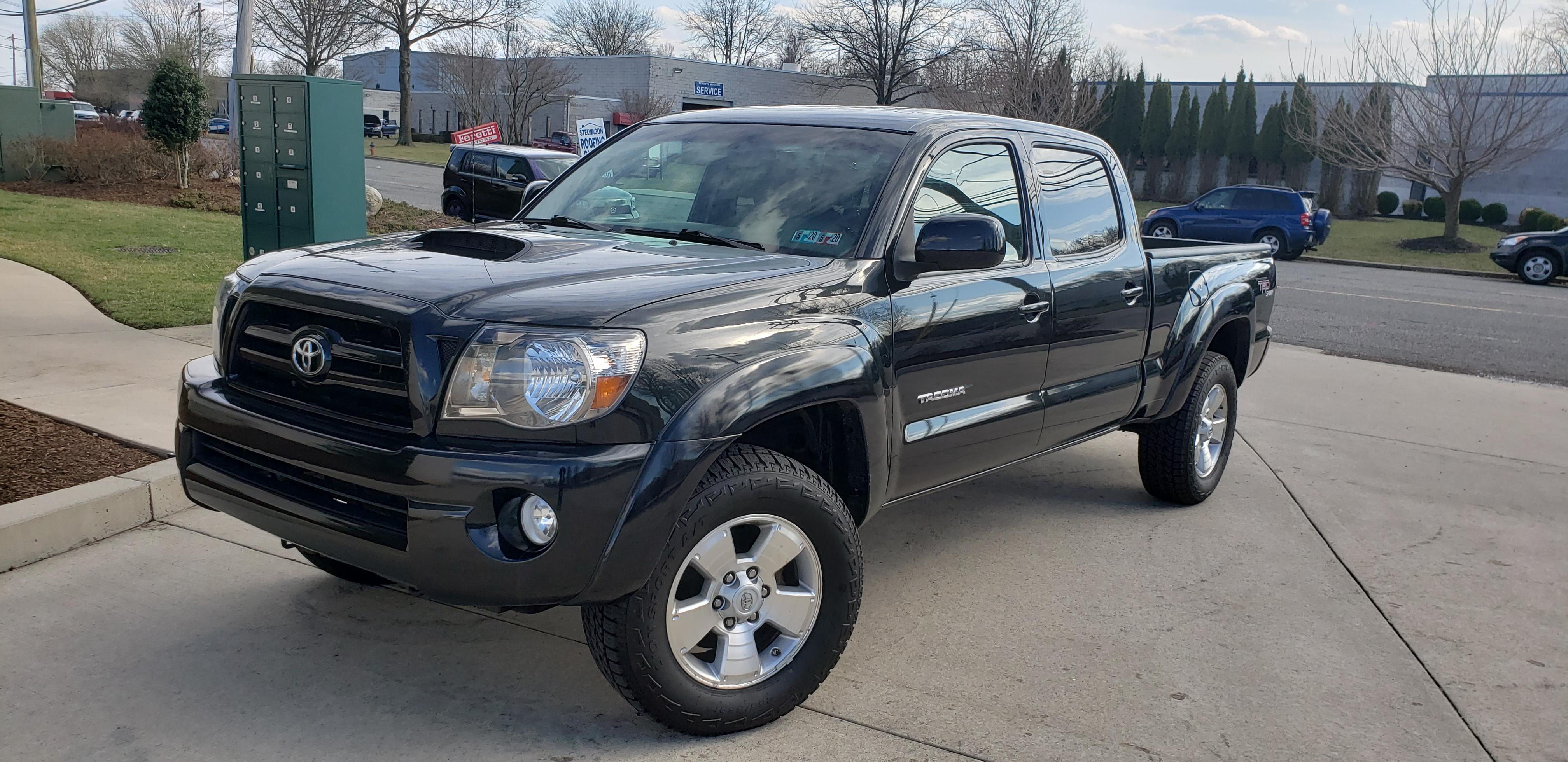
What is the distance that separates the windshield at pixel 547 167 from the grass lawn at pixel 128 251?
4913 mm

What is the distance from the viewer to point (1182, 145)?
48.6 m

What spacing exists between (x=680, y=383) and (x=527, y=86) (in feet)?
183

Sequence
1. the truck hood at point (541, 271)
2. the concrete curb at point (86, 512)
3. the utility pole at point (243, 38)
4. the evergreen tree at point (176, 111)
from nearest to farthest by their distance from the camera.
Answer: the truck hood at point (541, 271) < the concrete curb at point (86, 512) < the utility pole at point (243, 38) < the evergreen tree at point (176, 111)

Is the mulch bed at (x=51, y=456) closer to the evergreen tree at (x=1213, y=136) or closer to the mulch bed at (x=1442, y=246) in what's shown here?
the mulch bed at (x=1442, y=246)

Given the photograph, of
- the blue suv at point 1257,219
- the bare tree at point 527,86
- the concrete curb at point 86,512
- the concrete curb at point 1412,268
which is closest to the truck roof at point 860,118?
the concrete curb at point 86,512

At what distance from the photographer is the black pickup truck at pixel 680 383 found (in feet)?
9.43

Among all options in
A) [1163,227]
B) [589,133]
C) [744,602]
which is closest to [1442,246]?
[1163,227]

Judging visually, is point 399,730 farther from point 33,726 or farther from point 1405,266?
point 1405,266

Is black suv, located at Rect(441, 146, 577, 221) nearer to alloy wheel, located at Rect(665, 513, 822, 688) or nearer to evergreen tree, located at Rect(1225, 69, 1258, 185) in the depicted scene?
alloy wheel, located at Rect(665, 513, 822, 688)

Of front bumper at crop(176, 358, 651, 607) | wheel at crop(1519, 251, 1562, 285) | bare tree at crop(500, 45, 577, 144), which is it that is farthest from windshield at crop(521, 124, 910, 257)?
bare tree at crop(500, 45, 577, 144)

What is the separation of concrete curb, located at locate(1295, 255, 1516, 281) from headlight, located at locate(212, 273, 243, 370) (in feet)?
86.2

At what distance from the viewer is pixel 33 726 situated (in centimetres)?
313

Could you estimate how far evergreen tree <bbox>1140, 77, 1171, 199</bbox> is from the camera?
4909 cm

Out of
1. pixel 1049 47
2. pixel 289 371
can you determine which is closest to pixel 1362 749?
pixel 289 371
